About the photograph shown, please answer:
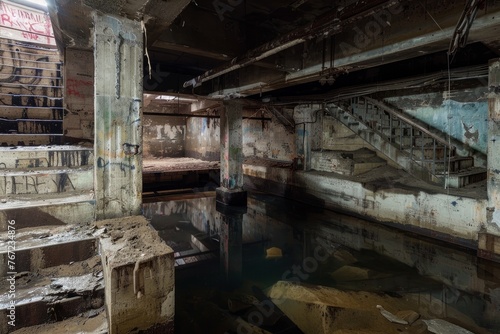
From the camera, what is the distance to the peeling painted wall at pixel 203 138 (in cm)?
1405

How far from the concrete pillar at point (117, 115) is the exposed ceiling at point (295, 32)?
263 mm

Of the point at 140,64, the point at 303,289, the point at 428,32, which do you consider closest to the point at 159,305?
the point at 303,289

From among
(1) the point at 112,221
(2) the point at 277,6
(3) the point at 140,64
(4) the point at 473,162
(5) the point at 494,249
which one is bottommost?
(5) the point at 494,249

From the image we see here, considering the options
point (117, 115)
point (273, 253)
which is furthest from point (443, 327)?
point (117, 115)

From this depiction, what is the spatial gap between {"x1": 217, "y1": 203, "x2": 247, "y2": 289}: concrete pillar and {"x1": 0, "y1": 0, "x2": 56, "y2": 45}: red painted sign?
8469mm

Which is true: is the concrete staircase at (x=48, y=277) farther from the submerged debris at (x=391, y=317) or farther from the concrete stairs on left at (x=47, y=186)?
the submerged debris at (x=391, y=317)

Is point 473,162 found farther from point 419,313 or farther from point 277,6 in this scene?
point 277,6

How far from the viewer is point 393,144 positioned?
6820 millimetres

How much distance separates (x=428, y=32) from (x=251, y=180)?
8.78 m

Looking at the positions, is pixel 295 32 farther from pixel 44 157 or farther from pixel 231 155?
pixel 231 155

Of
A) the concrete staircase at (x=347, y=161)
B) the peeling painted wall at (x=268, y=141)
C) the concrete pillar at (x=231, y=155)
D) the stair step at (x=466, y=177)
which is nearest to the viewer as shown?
the stair step at (x=466, y=177)

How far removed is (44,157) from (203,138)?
37.1 feet

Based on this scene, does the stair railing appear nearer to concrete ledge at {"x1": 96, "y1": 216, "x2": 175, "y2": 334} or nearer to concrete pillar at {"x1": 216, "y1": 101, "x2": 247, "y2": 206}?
concrete pillar at {"x1": 216, "y1": 101, "x2": 247, "y2": 206}

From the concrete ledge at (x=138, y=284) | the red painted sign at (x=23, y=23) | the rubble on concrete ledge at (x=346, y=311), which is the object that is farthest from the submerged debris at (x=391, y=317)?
the red painted sign at (x=23, y=23)
